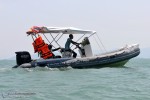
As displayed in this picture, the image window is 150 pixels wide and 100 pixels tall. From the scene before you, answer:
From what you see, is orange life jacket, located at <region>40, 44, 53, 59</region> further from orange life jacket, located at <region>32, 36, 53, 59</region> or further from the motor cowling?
the motor cowling

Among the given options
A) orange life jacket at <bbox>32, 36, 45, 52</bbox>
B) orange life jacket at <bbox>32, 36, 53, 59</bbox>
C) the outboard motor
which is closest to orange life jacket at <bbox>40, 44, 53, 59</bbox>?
orange life jacket at <bbox>32, 36, 53, 59</bbox>

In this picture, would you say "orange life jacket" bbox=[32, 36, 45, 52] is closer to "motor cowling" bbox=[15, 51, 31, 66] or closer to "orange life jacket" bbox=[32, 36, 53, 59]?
"orange life jacket" bbox=[32, 36, 53, 59]

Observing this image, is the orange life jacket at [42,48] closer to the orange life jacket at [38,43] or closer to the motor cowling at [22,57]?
the orange life jacket at [38,43]

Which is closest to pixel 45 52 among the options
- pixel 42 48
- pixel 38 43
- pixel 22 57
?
pixel 42 48

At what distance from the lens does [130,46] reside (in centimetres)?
2009

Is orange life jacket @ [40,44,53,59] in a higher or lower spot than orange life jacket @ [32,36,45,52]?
lower

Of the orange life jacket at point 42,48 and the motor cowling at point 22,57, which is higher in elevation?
the orange life jacket at point 42,48

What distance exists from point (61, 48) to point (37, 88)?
8.72 metres

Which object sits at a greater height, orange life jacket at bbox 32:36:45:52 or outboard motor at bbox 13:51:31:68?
orange life jacket at bbox 32:36:45:52

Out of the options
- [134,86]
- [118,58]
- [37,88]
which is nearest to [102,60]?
[118,58]

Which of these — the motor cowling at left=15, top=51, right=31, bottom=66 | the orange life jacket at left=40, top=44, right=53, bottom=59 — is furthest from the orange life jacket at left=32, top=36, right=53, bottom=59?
the motor cowling at left=15, top=51, right=31, bottom=66

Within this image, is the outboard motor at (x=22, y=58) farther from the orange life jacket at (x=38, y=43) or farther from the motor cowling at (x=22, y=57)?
the orange life jacket at (x=38, y=43)

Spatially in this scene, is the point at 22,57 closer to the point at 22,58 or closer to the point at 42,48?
the point at 22,58

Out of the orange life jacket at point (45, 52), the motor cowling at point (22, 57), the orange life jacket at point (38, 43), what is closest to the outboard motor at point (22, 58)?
the motor cowling at point (22, 57)
